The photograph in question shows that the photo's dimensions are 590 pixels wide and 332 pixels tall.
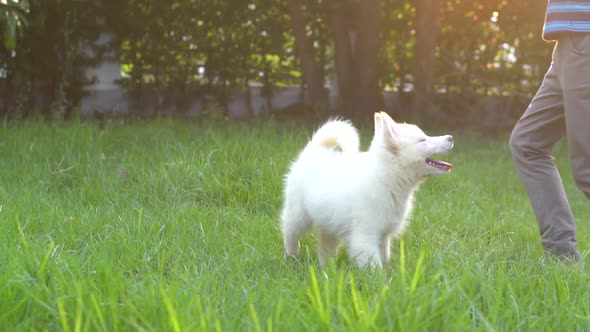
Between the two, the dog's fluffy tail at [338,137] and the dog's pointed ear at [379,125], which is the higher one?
the dog's pointed ear at [379,125]

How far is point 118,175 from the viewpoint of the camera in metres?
5.57

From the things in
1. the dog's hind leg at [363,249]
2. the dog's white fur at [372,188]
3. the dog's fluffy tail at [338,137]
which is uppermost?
the dog's fluffy tail at [338,137]

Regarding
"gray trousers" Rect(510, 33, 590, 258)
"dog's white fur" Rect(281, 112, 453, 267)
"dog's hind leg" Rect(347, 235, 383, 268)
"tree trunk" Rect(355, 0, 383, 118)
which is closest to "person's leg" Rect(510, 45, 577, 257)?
"gray trousers" Rect(510, 33, 590, 258)

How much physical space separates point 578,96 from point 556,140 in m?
0.40

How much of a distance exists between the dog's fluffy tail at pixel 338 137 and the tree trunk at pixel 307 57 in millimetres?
6706

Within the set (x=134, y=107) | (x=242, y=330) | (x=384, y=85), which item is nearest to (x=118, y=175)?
(x=242, y=330)

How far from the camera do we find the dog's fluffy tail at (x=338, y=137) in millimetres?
4172

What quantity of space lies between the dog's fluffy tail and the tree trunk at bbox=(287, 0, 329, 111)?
6.71 metres

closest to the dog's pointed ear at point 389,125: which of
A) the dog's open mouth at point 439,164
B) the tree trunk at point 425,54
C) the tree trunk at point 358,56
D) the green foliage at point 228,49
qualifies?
the dog's open mouth at point 439,164

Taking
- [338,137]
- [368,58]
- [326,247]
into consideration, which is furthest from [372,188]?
[368,58]

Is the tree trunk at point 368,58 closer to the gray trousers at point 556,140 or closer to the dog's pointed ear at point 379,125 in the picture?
the gray trousers at point 556,140

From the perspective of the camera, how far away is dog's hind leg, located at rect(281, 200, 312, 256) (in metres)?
3.95

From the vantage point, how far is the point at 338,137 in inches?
165

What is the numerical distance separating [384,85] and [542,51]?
277cm
